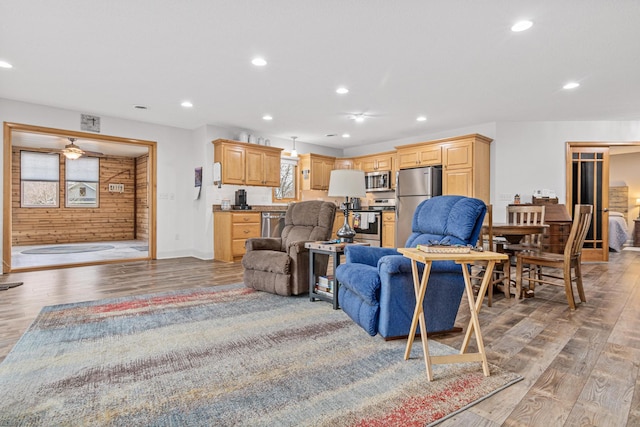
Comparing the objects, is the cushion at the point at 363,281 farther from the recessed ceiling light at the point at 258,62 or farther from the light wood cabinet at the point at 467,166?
the light wood cabinet at the point at 467,166

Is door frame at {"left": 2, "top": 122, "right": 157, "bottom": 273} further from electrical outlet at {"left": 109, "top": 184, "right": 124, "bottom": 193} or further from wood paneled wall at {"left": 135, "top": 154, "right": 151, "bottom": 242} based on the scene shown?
electrical outlet at {"left": 109, "top": 184, "right": 124, "bottom": 193}

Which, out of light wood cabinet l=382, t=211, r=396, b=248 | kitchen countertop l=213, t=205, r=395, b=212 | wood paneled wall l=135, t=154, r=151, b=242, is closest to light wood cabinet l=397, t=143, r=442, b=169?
light wood cabinet l=382, t=211, r=396, b=248

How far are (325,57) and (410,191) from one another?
365 cm

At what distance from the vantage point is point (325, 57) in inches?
136

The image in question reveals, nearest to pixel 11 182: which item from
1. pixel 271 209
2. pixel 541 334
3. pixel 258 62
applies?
pixel 271 209

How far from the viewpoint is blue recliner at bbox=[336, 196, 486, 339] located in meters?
2.28

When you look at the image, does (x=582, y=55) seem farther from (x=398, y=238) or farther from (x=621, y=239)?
(x=621, y=239)

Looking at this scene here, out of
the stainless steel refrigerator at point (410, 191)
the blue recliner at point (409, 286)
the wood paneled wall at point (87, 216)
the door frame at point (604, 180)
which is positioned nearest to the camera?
the blue recliner at point (409, 286)

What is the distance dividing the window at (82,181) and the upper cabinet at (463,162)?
28.1 ft

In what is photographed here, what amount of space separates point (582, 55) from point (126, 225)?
425 inches

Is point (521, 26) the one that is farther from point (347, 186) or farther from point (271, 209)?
point (271, 209)

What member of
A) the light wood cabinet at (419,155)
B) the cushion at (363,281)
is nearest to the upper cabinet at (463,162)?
the light wood cabinet at (419,155)

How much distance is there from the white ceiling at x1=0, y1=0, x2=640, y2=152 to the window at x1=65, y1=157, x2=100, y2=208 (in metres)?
5.05

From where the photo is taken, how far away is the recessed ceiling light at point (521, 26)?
281 centimetres
